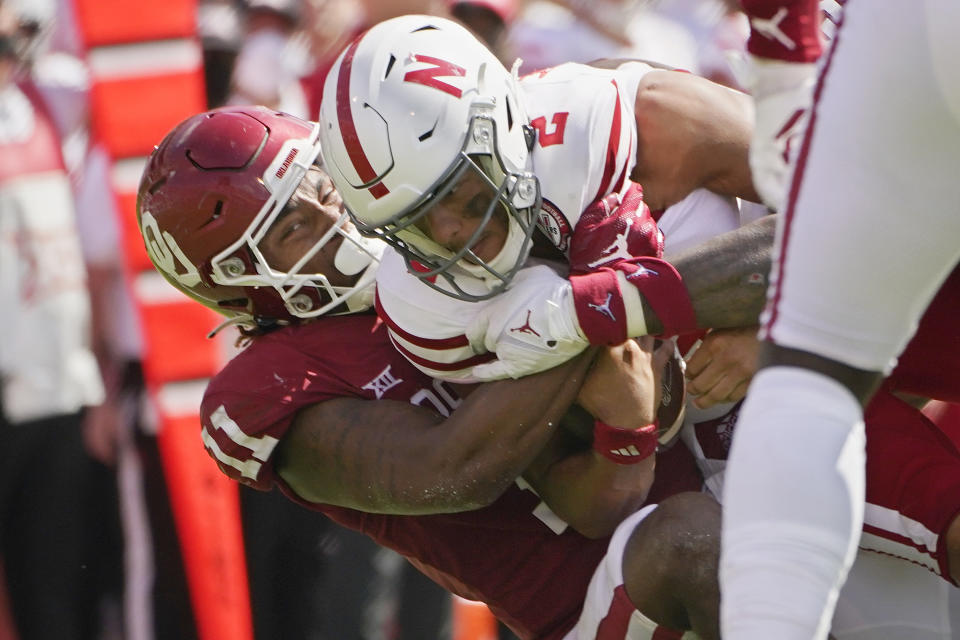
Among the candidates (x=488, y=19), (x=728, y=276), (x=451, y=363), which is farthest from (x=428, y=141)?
(x=488, y=19)

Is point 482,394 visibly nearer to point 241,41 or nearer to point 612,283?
point 612,283

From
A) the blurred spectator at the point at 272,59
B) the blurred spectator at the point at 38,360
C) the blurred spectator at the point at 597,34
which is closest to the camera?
the blurred spectator at the point at 38,360

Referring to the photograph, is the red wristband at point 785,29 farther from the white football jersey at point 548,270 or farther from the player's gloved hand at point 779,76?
the white football jersey at point 548,270

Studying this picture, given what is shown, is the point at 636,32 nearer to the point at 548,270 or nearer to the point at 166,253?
the point at 166,253

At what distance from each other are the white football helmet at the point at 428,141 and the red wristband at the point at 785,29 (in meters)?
0.54

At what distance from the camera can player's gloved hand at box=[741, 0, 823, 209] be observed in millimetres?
1614

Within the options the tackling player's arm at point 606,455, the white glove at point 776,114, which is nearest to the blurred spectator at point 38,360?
the tackling player's arm at point 606,455

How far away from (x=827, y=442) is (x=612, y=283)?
654 millimetres

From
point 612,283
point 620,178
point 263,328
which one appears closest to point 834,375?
point 612,283

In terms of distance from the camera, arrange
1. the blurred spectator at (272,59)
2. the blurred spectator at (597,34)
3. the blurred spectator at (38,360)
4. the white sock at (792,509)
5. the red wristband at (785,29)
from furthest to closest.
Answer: the blurred spectator at (597,34) → the blurred spectator at (272,59) → the blurred spectator at (38,360) → the red wristband at (785,29) → the white sock at (792,509)

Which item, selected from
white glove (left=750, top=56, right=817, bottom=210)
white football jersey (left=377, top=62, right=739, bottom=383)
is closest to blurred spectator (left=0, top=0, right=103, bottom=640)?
white football jersey (left=377, top=62, right=739, bottom=383)

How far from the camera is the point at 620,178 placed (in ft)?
7.19

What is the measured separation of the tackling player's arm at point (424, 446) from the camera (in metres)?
2.17

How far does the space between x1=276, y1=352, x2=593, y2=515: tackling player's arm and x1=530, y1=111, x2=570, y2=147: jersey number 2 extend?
33cm
